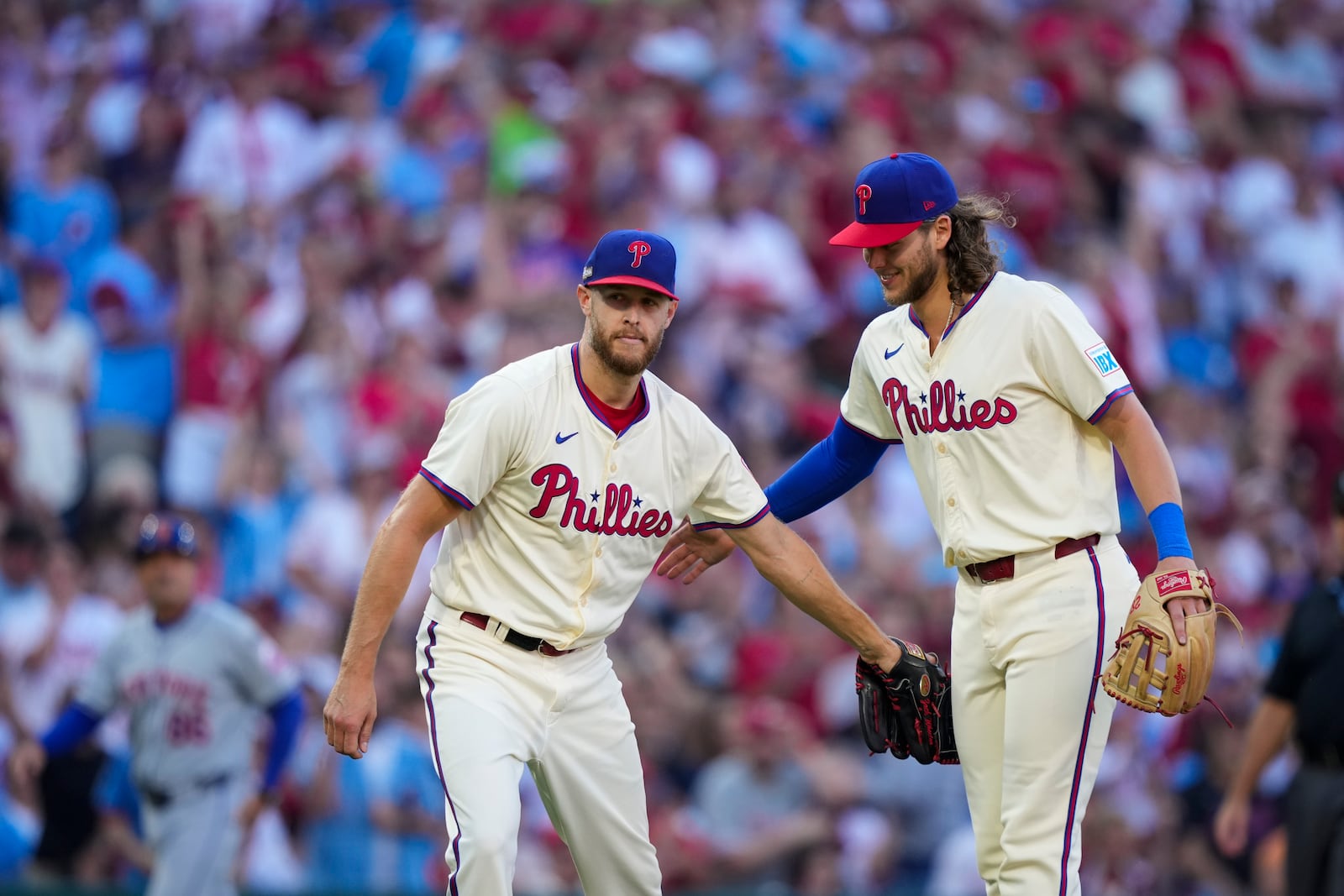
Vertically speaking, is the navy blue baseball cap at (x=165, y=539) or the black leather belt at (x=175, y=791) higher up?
the navy blue baseball cap at (x=165, y=539)

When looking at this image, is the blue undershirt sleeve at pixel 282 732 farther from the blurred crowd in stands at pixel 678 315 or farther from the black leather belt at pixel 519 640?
the black leather belt at pixel 519 640

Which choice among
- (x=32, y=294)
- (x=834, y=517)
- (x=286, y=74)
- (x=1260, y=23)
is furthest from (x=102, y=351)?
(x=1260, y=23)

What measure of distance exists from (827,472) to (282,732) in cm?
→ 306

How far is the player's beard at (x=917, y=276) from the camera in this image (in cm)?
482

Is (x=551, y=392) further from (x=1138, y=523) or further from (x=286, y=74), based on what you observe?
(x=286, y=74)

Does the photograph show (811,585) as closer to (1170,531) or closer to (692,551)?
(692,551)

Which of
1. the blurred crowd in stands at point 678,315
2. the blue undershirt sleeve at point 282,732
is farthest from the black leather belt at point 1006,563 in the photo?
the blurred crowd in stands at point 678,315

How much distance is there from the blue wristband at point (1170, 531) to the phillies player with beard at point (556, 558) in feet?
3.53

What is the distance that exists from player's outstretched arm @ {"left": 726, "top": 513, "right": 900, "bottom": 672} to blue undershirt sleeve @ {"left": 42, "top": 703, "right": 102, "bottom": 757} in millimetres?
3631

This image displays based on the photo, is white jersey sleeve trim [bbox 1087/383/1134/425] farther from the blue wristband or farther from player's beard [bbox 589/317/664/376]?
player's beard [bbox 589/317/664/376]

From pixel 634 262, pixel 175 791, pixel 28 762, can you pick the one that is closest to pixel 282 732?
pixel 175 791

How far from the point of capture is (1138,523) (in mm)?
10430

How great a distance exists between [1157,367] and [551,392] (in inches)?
294

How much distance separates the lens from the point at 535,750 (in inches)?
187
